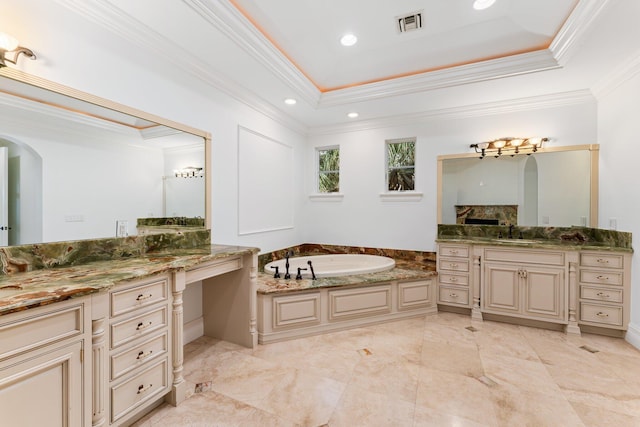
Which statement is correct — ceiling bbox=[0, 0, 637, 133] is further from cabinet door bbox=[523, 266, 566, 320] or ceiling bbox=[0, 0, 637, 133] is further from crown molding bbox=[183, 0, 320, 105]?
cabinet door bbox=[523, 266, 566, 320]

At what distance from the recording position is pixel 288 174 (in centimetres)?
408

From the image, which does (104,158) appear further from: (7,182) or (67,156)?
(7,182)

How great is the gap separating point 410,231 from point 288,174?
6.21 ft

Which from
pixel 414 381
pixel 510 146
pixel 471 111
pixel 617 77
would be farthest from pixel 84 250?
pixel 617 77

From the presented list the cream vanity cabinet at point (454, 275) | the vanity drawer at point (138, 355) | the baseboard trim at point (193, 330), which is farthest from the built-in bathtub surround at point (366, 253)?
the vanity drawer at point (138, 355)

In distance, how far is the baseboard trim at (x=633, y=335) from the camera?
250 cm

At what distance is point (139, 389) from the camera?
1.58 metres

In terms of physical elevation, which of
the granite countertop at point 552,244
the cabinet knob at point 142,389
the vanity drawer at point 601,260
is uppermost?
the granite countertop at point 552,244

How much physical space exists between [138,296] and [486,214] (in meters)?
3.69

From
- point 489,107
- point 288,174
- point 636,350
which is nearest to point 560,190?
point 489,107

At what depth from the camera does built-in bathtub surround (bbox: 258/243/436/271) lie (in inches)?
141

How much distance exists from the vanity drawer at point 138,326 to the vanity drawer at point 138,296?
60 mm

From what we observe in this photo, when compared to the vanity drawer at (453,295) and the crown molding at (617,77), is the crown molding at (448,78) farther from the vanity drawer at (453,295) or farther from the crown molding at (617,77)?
the vanity drawer at (453,295)

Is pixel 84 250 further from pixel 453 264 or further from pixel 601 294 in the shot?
pixel 601 294
